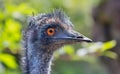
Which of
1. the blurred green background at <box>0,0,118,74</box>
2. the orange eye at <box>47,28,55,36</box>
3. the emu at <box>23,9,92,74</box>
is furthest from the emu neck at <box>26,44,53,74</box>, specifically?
the blurred green background at <box>0,0,118,74</box>

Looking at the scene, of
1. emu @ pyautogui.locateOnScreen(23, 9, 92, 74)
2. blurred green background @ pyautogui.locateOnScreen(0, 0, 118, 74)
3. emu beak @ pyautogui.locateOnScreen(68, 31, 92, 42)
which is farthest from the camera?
blurred green background @ pyautogui.locateOnScreen(0, 0, 118, 74)

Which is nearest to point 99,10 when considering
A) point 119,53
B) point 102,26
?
point 102,26

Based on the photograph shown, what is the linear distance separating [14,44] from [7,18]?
31 centimetres

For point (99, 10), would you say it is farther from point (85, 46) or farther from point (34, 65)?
point (34, 65)

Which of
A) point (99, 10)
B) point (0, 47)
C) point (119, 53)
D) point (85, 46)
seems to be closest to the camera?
point (0, 47)

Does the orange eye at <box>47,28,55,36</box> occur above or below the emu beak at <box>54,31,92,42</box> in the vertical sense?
above

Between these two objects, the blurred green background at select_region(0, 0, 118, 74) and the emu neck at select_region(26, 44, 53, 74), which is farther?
the blurred green background at select_region(0, 0, 118, 74)

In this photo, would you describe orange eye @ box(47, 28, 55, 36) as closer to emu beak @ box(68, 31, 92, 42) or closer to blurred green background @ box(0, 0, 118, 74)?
emu beak @ box(68, 31, 92, 42)

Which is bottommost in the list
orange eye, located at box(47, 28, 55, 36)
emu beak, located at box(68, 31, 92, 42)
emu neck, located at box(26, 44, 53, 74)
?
emu neck, located at box(26, 44, 53, 74)

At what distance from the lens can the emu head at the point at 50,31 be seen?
546 centimetres

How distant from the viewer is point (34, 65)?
5484 millimetres

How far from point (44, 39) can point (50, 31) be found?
9 centimetres

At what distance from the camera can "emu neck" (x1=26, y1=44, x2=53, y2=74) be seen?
546 centimetres

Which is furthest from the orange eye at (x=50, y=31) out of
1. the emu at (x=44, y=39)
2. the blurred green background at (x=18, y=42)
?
the blurred green background at (x=18, y=42)
